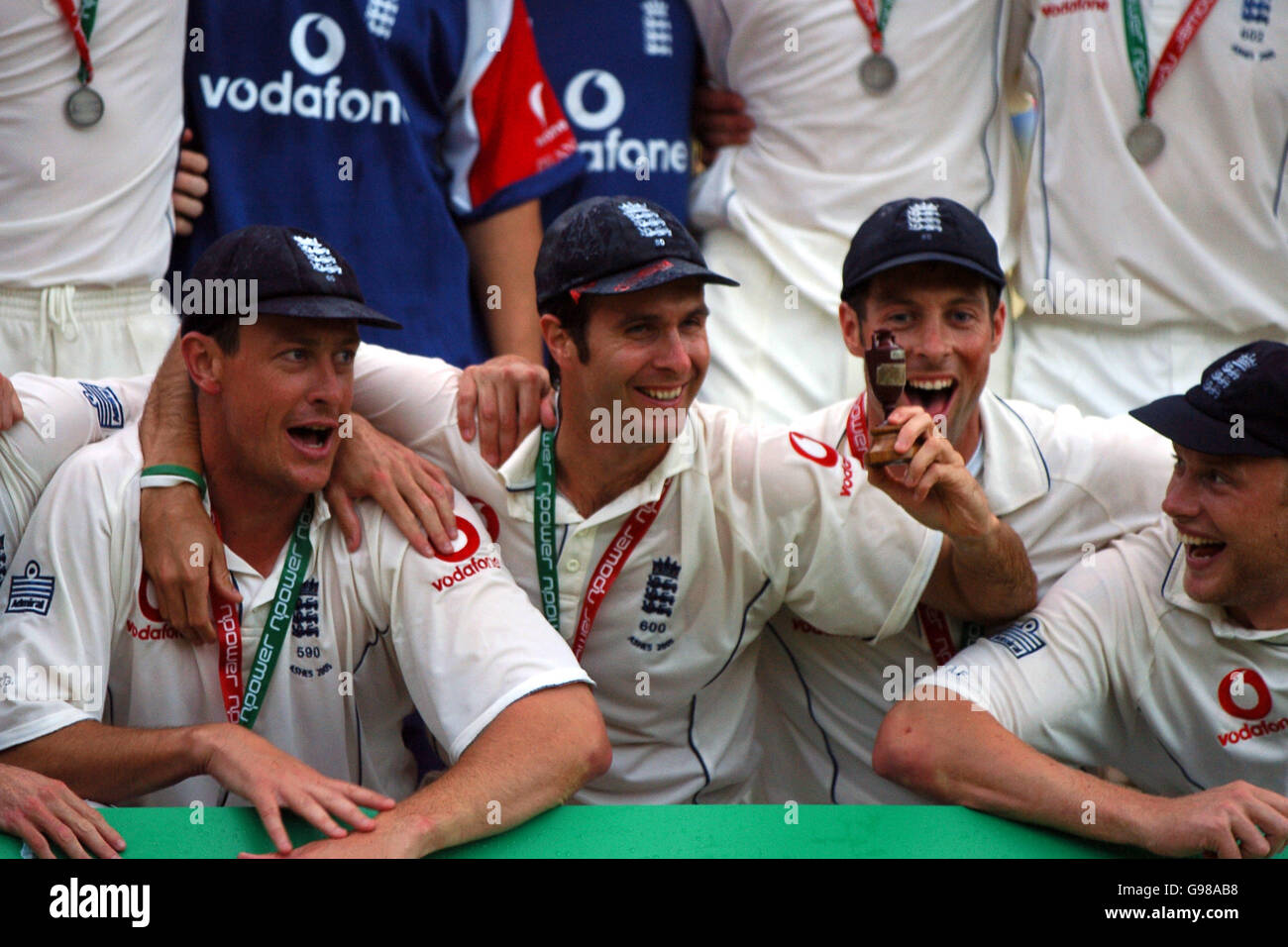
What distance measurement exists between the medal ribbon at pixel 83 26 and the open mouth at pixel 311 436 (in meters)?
1.23

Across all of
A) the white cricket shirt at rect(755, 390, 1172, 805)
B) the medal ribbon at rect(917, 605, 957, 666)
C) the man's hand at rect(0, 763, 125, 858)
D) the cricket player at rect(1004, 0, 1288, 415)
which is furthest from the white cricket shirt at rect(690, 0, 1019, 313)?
the man's hand at rect(0, 763, 125, 858)

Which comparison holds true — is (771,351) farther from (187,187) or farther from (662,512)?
(187,187)

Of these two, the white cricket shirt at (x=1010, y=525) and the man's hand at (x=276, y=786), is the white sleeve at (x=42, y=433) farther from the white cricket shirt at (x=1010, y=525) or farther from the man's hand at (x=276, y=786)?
the white cricket shirt at (x=1010, y=525)

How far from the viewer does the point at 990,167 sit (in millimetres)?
4355

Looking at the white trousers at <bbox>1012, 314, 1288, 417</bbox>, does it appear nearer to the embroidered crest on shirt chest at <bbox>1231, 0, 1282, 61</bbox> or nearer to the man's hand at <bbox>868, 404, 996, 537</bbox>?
the embroidered crest on shirt chest at <bbox>1231, 0, 1282, 61</bbox>

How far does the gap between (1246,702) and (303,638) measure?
209cm

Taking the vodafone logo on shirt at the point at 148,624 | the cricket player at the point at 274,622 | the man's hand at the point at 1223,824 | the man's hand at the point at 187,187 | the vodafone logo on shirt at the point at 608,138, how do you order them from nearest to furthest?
the man's hand at the point at 1223,824 < the cricket player at the point at 274,622 < the vodafone logo on shirt at the point at 148,624 < the man's hand at the point at 187,187 < the vodafone logo on shirt at the point at 608,138

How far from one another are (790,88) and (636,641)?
176 centimetres

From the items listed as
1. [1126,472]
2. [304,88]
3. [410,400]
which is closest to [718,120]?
[304,88]

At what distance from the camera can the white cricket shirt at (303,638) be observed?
10.4 feet

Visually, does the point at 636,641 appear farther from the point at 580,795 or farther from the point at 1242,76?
the point at 1242,76

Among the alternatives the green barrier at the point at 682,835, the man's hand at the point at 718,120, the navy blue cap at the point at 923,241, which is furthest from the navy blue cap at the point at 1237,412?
the man's hand at the point at 718,120

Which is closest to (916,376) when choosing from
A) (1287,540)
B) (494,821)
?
(1287,540)

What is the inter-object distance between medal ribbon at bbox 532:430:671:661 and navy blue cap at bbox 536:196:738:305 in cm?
38
